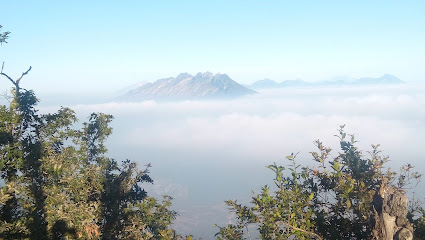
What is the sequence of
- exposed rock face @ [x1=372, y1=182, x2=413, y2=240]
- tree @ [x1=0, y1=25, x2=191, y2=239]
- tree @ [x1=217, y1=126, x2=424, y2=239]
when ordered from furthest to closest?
A: tree @ [x1=0, y1=25, x2=191, y2=239] < tree @ [x1=217, y1=126, x2=424, y2=239] < exposed rock face @ [x1=372, y1=182, x2=413, y2=240]

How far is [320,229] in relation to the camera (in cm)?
808

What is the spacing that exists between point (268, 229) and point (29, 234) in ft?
29.5

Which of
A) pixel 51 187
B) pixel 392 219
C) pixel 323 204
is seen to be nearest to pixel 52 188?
pixel 51 187

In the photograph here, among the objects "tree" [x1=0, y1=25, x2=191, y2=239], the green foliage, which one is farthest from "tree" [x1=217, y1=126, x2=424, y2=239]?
the green foliage

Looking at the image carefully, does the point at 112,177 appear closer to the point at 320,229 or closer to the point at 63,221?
the point at 63,221

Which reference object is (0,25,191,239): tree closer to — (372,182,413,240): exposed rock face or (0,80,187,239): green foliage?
(0,80,187,239): green foliage

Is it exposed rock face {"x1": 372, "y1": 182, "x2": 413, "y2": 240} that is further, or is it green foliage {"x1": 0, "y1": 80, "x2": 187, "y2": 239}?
green foliage {"x1": 0, "y1": 80, "x2": 187, "y2": 239}

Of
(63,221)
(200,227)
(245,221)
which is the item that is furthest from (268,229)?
(200,227)

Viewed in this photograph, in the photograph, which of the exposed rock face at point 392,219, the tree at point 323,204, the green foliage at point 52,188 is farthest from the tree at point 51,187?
the exposed rock face at point 392,219

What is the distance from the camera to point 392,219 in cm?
580

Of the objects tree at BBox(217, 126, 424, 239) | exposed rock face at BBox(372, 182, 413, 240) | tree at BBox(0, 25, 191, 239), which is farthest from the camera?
tree at BBox(0, 25, 191, 239)

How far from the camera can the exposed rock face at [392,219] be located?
5700 millimetres

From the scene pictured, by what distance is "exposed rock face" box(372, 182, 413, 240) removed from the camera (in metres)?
5.70

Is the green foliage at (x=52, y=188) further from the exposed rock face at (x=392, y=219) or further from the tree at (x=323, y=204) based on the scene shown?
the exposed rock face at (x=392, y=219)
